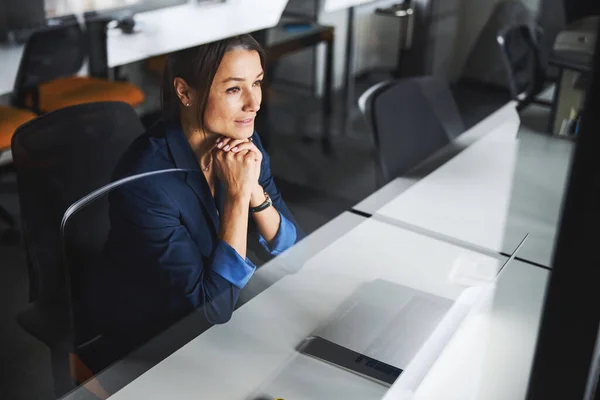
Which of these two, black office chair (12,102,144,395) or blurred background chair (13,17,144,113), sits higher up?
blurred background chair (13,17,144,113)

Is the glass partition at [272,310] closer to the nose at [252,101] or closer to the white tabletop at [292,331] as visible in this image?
the white tabletop at [292,331]

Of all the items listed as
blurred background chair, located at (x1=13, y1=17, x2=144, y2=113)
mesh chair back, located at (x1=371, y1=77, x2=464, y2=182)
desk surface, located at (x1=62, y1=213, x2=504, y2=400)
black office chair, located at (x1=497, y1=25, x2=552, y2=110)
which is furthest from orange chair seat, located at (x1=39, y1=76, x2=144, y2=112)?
black office chair, located at (x1=497, y1=25, x2=552, y2=110)

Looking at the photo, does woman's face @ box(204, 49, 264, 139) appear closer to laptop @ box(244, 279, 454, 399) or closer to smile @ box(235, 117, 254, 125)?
smile @ box(235, 117, 254, 125)

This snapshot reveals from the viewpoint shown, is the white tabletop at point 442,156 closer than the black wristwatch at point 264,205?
No

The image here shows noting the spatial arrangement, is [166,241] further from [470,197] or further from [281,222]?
[470,197]

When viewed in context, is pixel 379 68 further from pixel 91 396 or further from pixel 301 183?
pixel 91 396

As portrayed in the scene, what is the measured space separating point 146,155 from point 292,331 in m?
0.41

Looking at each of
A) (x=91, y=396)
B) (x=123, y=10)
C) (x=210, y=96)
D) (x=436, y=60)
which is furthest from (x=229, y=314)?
(x=436, y=60)

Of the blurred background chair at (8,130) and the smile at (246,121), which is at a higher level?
the blurred background chair at (8,130)

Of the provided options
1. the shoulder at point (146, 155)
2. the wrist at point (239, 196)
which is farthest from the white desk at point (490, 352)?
the shoulder at point (146, 155)

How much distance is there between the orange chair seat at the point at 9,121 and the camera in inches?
25.8

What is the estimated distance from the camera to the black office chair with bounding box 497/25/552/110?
4.20ft

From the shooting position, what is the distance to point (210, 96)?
0.81m

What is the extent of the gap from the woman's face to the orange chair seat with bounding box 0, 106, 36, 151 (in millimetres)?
222
